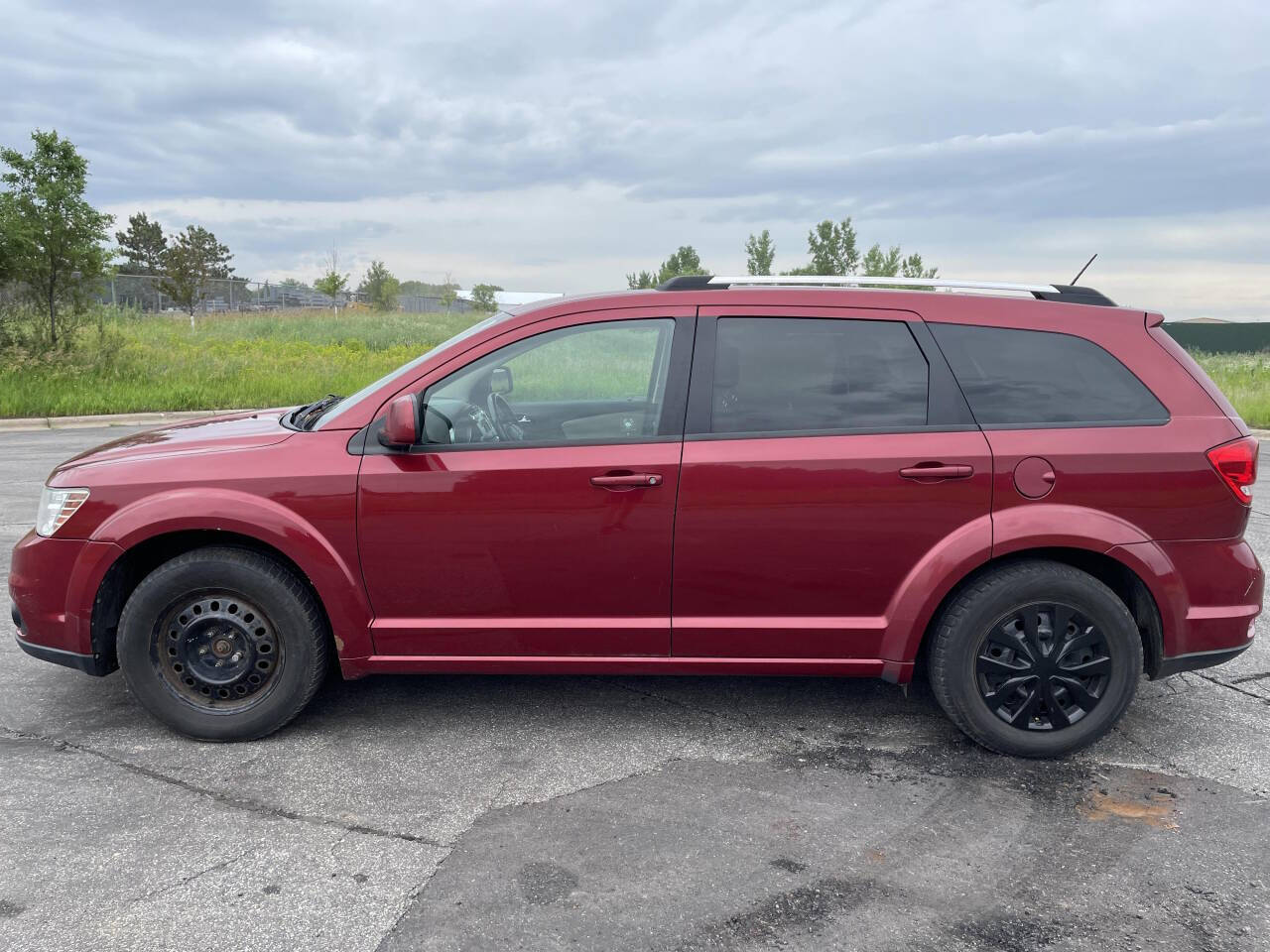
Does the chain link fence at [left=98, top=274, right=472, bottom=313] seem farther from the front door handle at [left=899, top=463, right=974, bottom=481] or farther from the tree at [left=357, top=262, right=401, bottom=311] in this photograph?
the front door handle at [left=899, top=463, right=974, bottom=481]

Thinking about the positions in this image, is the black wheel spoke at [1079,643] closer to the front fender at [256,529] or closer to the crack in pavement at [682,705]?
the crack in pavement at [682,705]

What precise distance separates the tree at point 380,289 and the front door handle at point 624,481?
1858 inches

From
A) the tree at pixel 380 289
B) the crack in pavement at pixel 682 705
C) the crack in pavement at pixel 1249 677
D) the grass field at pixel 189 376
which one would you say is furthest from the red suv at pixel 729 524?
the tree at pixel 380 289

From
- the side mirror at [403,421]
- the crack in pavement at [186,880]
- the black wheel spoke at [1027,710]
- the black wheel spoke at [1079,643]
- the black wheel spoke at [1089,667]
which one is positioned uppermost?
the side mirror at [403,421]

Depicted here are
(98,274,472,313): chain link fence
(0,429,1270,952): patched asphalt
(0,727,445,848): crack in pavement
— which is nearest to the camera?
(0,429,1270,952): patched asphalt

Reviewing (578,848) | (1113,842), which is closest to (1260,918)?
(1113,842)

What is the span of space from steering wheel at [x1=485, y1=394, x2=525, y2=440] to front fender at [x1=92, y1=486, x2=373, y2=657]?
71cm

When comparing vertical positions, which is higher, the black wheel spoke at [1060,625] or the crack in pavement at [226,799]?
the black wheel spoke at [1060,625]

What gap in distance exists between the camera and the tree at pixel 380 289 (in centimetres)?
4909

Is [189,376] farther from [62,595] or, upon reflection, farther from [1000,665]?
[1000,665]

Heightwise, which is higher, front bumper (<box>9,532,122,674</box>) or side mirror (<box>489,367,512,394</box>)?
side mirror (<box>489,367,512,394</box>)

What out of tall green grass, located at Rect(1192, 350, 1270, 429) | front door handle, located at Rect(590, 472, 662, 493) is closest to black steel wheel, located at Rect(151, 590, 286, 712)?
front door handle, located at Rect(590, 472, 662, 493)

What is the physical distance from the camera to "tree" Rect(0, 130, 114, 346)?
15.0 metres

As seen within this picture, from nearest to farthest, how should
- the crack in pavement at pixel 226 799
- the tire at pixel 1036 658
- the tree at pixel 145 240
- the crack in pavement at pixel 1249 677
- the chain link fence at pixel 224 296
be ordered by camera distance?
1. the crack in pavement at pixel 226 799
2. the tire at pixel 1036 658
3. the crack in pavement at pixel 1249 677
4. the chain link fence at pixel 224 296
5. the tree at pixel 145 240
